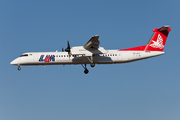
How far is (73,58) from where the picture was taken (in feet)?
116

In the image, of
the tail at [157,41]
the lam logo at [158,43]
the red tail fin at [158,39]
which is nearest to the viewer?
the tail at [157,41]

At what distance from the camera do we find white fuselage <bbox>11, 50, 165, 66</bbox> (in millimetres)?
35250

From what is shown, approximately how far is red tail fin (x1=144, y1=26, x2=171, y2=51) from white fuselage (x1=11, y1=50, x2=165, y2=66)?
1.63 m

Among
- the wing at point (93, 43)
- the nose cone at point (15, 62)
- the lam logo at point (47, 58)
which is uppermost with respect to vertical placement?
the wing at point (93, 43)

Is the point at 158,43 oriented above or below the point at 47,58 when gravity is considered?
above

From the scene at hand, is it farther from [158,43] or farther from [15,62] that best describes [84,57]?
[158,43]

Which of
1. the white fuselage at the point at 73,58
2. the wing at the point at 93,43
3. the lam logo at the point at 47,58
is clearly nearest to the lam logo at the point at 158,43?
the white fuselage at the point at 73,58

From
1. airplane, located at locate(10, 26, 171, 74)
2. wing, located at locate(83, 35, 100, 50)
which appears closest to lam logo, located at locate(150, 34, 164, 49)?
airplane, located at locate(10, 26, 171, 74)

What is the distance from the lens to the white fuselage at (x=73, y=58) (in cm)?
3525

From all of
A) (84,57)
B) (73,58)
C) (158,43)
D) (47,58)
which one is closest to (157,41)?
(158,43)

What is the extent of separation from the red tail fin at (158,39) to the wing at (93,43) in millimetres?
7236

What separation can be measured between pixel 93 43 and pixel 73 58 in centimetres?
391

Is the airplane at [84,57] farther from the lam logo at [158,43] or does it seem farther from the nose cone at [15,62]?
the lam logo at [158,43]

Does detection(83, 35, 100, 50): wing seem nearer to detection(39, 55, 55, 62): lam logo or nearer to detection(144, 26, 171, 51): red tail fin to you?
detection(39, 55, 55, 62): lam logo
